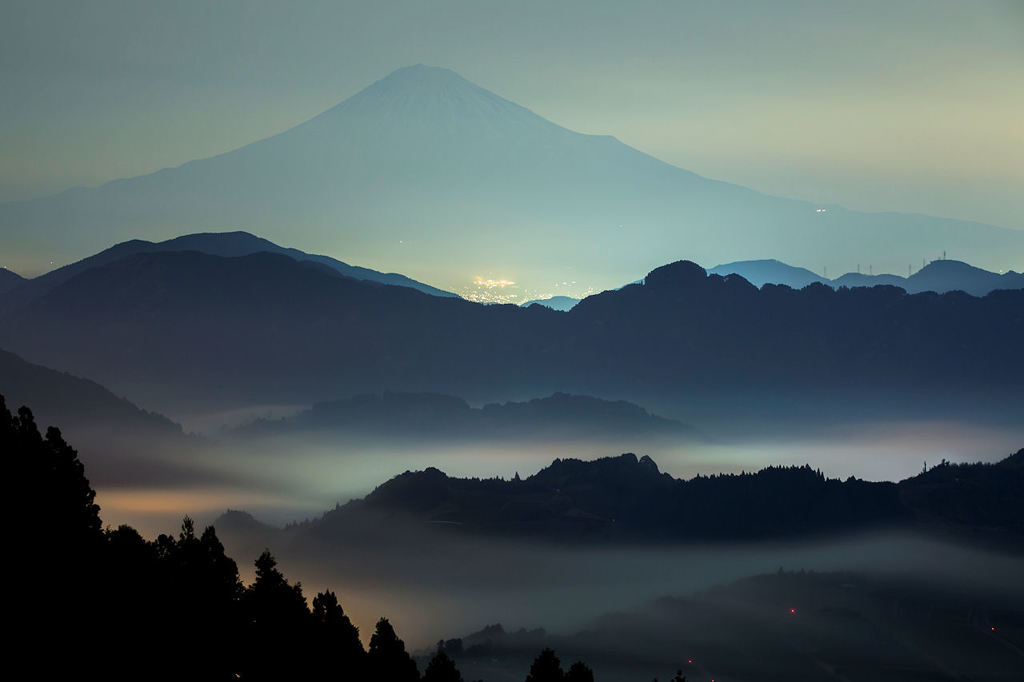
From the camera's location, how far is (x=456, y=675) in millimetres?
121062

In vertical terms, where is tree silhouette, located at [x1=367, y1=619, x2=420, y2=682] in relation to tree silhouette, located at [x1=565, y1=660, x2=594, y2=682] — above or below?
above

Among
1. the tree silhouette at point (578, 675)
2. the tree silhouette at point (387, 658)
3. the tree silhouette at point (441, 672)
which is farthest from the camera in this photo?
the tree silhouette at point (387, 658)

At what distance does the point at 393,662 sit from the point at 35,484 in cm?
3819

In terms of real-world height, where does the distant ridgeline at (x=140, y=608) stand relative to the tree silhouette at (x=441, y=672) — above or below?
above

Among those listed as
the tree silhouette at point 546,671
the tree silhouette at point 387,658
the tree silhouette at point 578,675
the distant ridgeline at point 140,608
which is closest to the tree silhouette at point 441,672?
the distant ridgeline at point 140,608

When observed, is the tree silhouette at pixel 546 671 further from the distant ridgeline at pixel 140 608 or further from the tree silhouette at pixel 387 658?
the tree silhouette at pixel 387 658

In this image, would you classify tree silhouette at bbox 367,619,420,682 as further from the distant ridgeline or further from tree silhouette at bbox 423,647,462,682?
tree silhouette at bbox 423,647,462,682

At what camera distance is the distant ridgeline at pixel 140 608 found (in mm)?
93250

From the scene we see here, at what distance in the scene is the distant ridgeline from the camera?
93.2m

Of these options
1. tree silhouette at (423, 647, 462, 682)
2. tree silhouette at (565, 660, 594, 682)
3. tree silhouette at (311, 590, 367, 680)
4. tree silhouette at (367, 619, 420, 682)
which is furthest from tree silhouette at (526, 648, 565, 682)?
tree silhouette at (311, 590, 367, 680)

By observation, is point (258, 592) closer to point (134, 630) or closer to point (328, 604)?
point (328, 604)

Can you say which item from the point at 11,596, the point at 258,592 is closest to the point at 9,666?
the point at 11,596

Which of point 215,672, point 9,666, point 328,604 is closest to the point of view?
point 9,666

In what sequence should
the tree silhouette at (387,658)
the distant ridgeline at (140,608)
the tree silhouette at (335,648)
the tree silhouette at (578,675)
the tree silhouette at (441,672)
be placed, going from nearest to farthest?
the distant ridgeline at (140,608) < the tree silhouette at (578,675) < the tree silhouette at (335,648) < the tree silhouette at (441,672) < the tree silhouette at (387,658)
